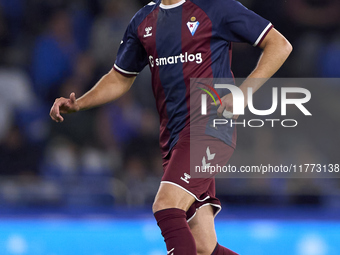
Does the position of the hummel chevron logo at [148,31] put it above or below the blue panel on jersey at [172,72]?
above

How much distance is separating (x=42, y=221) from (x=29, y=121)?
1.47 meters

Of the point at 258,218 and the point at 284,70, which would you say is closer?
the point at 258,218

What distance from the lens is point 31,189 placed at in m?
6.09

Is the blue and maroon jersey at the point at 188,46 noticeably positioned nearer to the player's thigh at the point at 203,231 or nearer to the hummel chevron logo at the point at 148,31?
the hummel chevron logo at the point at 148,31

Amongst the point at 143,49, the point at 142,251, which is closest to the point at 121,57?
the point at 143,49

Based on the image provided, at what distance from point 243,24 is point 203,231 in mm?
1088

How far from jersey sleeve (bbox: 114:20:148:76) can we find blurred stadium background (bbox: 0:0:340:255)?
7.51 feet

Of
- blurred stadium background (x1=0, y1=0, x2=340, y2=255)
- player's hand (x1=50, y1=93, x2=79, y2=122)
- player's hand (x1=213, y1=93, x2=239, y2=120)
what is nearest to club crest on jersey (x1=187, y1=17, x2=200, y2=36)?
player's hand (x1=213, y1=93, x2=239, y2=120)

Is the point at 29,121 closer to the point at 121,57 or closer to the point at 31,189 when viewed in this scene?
the point at 31,189

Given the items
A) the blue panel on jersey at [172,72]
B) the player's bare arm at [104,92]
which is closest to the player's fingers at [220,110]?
the blue panel on jersey at [172,72]

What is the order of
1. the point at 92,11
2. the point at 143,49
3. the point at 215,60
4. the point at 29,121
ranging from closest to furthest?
1. the point at 215,60
2. the point at 143,49
3. the point at 29,121
4. the point at 92,11

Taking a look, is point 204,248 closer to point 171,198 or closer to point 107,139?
point 171,198

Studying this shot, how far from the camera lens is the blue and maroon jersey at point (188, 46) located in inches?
108

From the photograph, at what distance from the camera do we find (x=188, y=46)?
2801 millimetres
